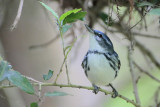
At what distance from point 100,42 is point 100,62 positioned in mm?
174

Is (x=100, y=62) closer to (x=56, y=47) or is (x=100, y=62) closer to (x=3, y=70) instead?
(x=3, y=70)

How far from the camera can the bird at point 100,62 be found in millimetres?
1952

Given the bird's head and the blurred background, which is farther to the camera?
the blurred background

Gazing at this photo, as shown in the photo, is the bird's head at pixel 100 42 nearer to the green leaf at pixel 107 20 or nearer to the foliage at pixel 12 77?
the green leaf at pixel 107 20

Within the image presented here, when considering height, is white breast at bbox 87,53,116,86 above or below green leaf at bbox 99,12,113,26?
below

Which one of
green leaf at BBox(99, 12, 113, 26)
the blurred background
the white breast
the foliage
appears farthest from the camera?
the blurred background

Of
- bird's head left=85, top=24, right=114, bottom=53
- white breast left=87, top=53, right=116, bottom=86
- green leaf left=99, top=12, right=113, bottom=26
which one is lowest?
white breast left=87, top=53, right=116, bottom=86

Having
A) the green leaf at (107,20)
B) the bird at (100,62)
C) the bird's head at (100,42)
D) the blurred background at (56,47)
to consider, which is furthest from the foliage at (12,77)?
the blurred background at (56,47)

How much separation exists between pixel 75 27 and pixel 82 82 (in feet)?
4.52

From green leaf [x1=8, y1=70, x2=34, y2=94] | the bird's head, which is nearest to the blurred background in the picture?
the bird's head

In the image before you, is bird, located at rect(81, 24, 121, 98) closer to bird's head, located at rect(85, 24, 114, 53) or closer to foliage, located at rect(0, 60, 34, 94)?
bird's head, located at rect(85, 24, 114, 53)

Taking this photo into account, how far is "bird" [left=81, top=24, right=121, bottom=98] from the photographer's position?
1952 millimetres

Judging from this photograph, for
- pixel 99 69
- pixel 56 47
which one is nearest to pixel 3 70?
pixel 99 69

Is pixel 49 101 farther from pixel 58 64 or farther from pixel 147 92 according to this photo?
pixel 147 92
